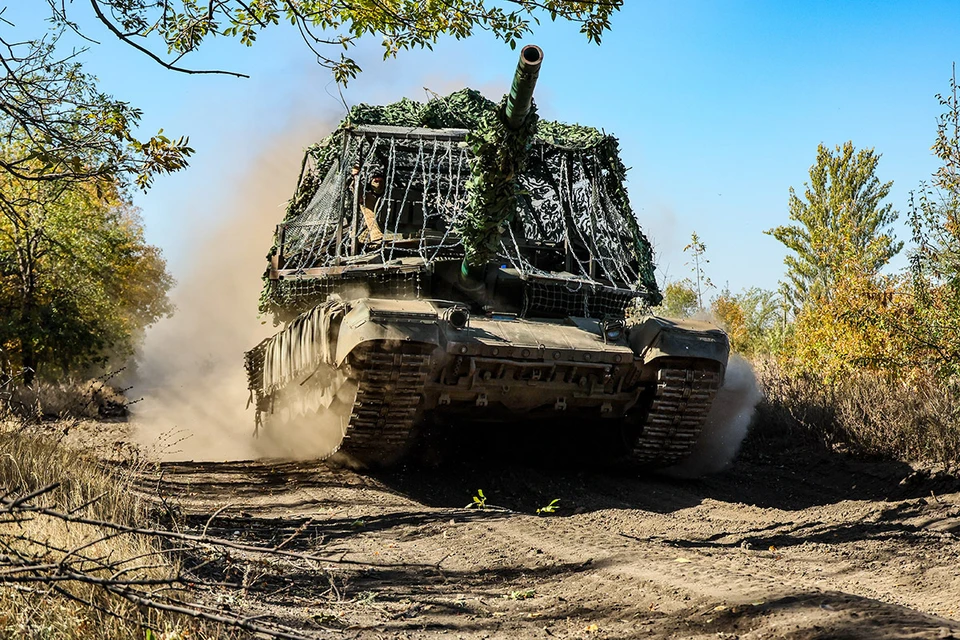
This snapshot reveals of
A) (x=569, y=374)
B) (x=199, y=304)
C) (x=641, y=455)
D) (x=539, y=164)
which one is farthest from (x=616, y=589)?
(x=199, y=304)

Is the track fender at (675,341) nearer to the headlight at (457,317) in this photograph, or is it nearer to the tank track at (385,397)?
the headlight at (457,317)

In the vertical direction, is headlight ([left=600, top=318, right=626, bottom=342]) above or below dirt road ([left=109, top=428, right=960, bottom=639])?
above

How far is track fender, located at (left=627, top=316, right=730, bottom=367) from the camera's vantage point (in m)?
8.11

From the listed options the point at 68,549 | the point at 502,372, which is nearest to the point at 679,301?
the point at 502,372

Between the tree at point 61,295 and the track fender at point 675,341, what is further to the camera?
the tree at point 61,295

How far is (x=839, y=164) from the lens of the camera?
2869 cm

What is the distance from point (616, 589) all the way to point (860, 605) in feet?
3.90

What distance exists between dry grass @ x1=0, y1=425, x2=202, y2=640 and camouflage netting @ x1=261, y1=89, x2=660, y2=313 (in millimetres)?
3466

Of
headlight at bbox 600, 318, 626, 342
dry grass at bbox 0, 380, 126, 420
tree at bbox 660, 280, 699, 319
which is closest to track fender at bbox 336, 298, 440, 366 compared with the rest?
headlight at bbox 600, 318, 626, 342

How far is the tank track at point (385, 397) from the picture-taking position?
746cm

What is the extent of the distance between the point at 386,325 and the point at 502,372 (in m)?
1.18

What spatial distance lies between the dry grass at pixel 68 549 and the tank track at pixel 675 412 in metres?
4.26

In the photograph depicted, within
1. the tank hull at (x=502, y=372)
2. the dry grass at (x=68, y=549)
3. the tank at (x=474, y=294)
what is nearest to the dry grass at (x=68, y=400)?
the tank at (x=474, y=294)

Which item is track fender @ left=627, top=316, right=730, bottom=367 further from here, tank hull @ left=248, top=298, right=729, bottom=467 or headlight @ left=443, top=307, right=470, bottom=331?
headlight @ left=443, top=307, right=470, bottom=331
